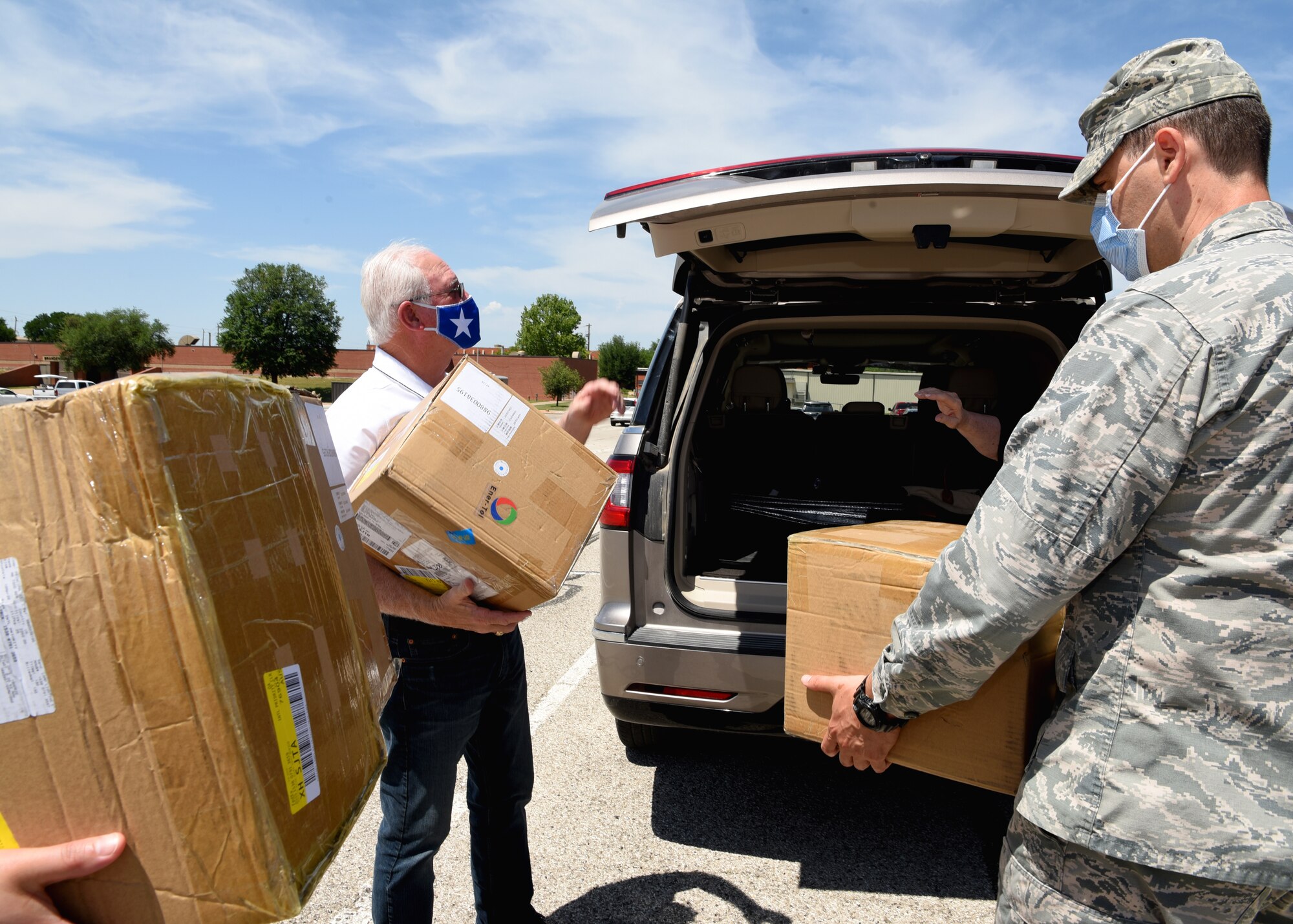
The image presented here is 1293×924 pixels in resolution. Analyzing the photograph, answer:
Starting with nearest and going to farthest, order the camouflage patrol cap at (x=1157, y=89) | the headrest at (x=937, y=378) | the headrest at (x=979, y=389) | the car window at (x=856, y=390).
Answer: the camouflage patrol cap at (x=1157, y=89) → the headrest at (x=979, y=389) → the headrest at (x=937, y=378) → the car window at (x=856, y=390)

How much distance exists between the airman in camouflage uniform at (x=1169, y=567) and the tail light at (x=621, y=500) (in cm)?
163

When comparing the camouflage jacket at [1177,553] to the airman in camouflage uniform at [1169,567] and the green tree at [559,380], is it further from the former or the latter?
the green tree at [559,380]

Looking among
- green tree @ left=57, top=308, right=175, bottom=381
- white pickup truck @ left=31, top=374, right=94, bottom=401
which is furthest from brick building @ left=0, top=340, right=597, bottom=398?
white pickup truck @ left=31, top=374, right=94, bottom=401

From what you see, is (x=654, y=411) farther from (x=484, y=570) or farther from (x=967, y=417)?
(x=484, y=570)

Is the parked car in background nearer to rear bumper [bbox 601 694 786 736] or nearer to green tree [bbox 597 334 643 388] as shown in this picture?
rear bumper [bbox 601 694 786 736]

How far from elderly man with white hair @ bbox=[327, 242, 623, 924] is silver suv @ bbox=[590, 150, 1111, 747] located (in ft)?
1.82

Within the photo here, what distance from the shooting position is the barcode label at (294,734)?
1017 mm

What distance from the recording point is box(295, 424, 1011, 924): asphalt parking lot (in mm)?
2488

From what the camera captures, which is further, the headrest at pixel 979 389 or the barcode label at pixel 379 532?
the headrest at pixel 979 389

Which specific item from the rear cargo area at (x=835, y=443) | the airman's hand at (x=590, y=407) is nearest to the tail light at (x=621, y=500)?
the airman's hand at (x=590, y=407)

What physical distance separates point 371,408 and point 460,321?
34 cm

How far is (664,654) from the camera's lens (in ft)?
8.93

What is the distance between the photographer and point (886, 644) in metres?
1.69

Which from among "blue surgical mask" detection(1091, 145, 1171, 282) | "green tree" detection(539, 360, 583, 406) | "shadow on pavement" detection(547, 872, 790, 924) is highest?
"blue surgical mask" detection(1091, 145, 1171, 282)
